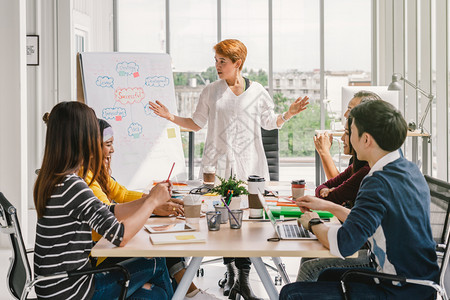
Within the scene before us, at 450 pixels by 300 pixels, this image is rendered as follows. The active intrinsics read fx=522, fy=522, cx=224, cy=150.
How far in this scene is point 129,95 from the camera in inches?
187

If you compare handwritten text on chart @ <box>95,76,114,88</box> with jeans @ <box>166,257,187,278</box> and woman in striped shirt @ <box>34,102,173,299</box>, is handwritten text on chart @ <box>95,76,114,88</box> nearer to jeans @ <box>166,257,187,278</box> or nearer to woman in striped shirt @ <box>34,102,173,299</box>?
jeans @ <box>166,257,187,278</box>

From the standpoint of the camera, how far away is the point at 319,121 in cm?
800

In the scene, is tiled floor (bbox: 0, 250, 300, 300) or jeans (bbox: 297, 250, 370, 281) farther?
tiled floor (bbox: 0, 250, 300, 300)

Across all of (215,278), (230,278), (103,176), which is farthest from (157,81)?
(103,176)

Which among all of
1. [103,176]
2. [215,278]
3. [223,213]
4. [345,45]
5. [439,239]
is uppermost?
[345,45]

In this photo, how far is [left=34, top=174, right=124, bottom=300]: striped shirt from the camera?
1.81 meters

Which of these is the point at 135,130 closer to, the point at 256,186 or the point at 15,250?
the point at 256,186

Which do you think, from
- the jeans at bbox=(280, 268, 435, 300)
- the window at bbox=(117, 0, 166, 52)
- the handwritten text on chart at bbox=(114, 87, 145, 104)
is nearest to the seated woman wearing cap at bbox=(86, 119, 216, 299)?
the jeans at bbox=(280, 268, 435, 300)

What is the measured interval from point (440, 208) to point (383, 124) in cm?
54

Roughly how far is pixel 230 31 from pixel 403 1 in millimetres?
2690

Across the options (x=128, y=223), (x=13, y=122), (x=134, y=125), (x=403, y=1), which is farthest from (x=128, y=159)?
(x=403, y=1)

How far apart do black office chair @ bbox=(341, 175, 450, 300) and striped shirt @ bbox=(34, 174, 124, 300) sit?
88 centimetres

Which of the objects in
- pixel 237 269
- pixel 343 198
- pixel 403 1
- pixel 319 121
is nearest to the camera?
pixel 343 198

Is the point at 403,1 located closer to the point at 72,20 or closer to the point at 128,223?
the point at 72,20
